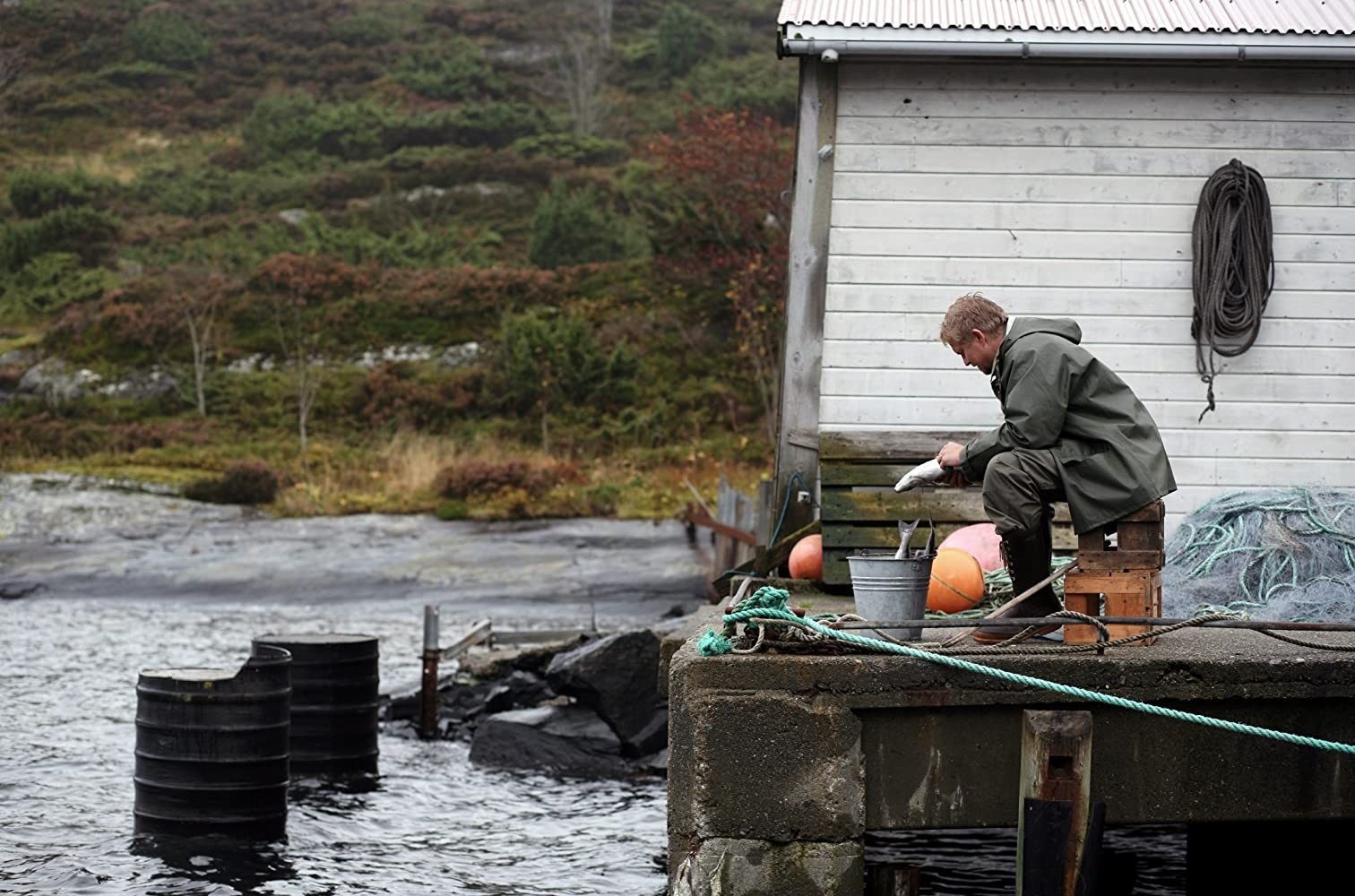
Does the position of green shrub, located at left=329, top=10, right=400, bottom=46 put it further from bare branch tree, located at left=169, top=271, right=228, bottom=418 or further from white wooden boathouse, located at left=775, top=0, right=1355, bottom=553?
white wooden boathouse, located at left=775, top=0, right=1355, bottom=553

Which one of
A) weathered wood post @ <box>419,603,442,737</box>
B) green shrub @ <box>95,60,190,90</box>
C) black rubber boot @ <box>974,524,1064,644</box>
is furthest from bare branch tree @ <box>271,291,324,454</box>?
black rubber boot @ <box>974,524,1064,644</box>

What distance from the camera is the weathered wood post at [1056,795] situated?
5418mm

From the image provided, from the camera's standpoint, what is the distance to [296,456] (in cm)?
2830

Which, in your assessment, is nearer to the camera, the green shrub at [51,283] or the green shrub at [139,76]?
the green shrub at [51,283]

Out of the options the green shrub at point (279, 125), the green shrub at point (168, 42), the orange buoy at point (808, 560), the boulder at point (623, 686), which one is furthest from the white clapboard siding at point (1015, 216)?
the green shrub at point (168, 42)

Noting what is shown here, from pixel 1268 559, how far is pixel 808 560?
241 cm

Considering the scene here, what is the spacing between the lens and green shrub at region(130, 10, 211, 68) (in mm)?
53812

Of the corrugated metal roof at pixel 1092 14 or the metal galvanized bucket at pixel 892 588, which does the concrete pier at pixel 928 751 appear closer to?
the metal galvanized bucket at pixel 892 588

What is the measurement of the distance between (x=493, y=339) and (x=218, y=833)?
933 inches

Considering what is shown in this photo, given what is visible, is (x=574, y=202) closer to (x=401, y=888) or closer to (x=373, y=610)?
(x=373, y=610)

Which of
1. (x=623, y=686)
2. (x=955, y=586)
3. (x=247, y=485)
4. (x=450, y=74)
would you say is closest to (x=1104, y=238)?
(x=955, y=586)

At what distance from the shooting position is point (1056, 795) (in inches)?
214

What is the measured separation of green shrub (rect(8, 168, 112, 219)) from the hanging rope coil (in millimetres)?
37485

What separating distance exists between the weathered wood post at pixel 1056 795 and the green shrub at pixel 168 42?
52.9 meters
